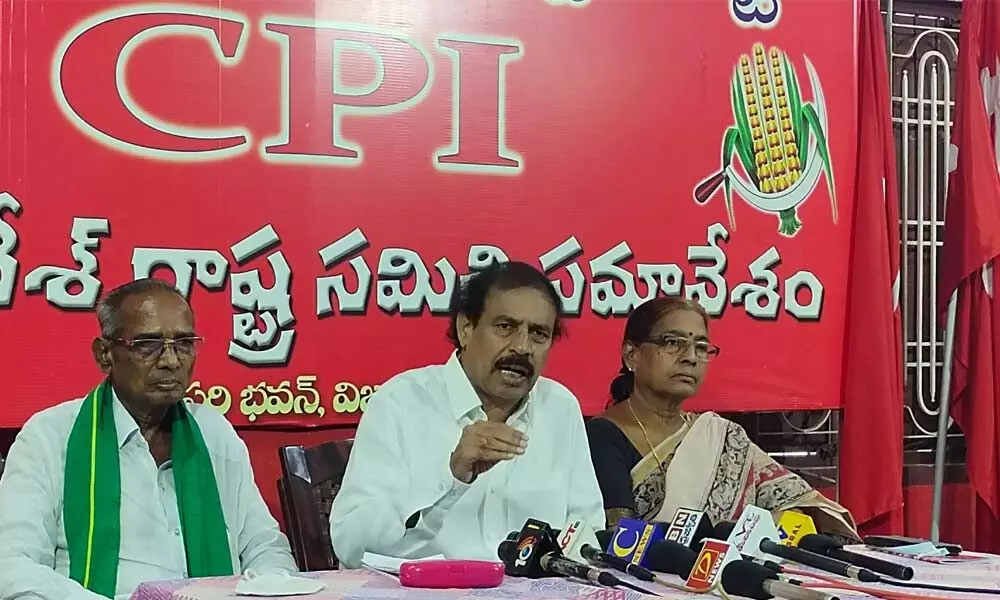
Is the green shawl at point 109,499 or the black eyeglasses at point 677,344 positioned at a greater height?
the black eyeglasses at point 677,344

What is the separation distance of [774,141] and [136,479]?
2.18 meters

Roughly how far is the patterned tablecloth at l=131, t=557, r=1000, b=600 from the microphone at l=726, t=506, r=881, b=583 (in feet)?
0.26

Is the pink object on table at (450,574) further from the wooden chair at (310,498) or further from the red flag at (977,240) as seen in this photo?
the red flag at (977,240)

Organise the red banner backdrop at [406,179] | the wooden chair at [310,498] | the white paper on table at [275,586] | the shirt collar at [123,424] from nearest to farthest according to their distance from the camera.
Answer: the white paper on table at [275,586] < the shirt collar at [123,424] < the wooden chair at [310,498] < the red banner backdrop at [406,179]

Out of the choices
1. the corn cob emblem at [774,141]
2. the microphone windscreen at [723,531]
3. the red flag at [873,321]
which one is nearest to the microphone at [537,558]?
the microphone windscreen at [723,531]

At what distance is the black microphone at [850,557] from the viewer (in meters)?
1.94

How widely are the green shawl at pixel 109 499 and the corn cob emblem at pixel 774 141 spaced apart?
176cm

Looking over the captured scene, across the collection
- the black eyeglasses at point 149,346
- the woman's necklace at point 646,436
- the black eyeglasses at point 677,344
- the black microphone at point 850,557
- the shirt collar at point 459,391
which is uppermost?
the black eyeglasses at point 677,344

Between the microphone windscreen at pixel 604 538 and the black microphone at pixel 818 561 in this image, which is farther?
the microphone windscreen at pixel 604 538

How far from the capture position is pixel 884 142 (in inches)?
149

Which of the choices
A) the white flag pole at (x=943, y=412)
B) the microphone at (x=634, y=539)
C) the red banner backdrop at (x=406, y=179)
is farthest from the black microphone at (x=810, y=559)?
the white flag pole at (x=943, y=412)

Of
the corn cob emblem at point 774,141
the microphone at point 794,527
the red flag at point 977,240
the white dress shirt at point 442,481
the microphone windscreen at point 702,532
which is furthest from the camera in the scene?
the red flag at point 977,240

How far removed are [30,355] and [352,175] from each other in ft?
3.04

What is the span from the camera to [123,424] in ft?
8.21
